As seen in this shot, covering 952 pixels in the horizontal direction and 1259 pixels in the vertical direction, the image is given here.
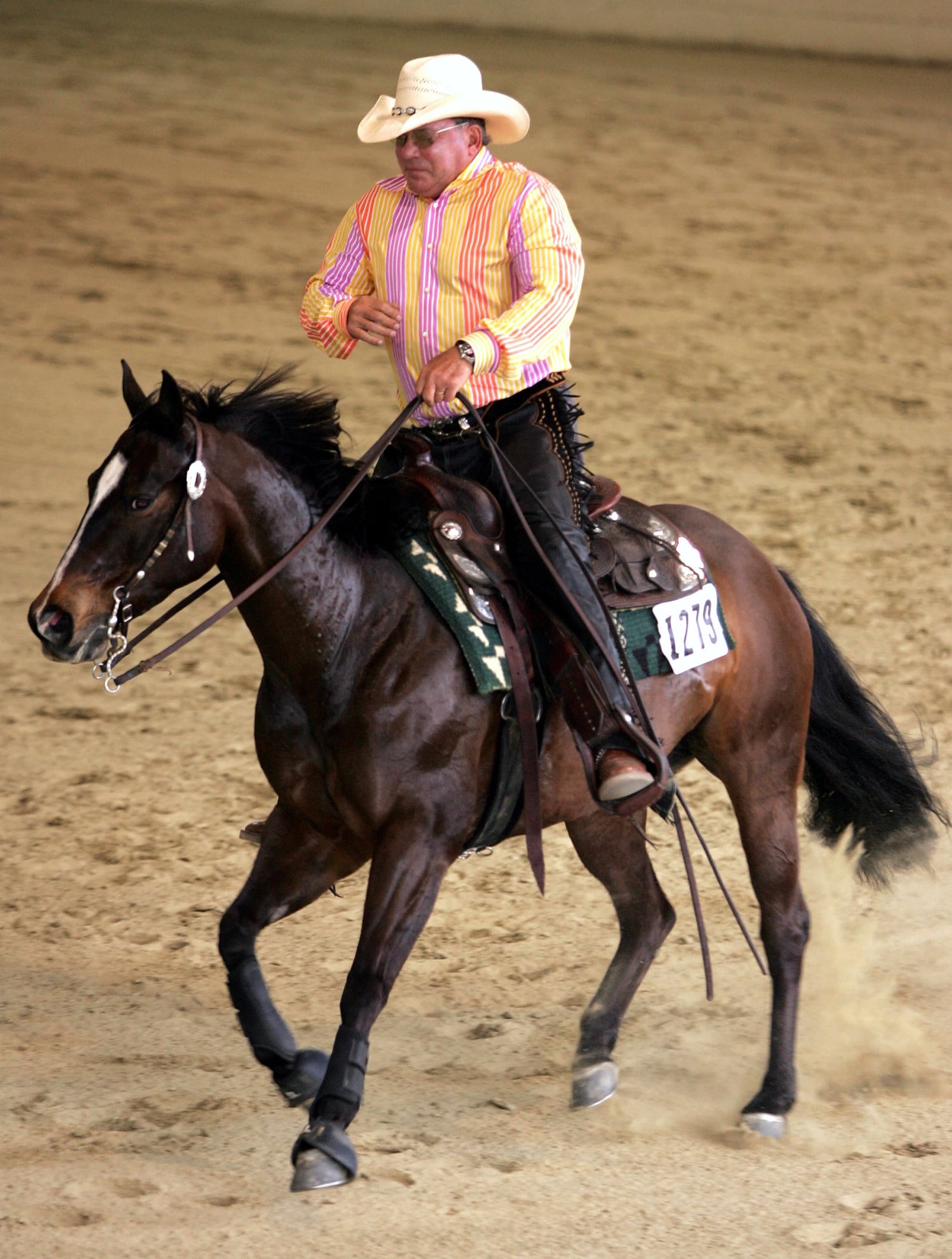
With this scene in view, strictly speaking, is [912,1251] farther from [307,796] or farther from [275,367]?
[275,367]

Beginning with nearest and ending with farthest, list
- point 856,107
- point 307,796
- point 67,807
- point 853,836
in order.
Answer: point 307,796 → point 853,836 → point 67,807 → point 856,107

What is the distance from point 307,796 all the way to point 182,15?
48.3 feet

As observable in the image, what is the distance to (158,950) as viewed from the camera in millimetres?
4820

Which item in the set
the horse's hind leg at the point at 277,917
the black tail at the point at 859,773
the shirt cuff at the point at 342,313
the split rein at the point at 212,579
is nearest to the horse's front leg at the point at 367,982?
the horse's hind leg at the point at 277,917

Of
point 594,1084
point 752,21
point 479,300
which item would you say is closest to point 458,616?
point 479,300

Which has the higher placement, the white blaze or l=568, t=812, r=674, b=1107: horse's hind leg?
the white blaze

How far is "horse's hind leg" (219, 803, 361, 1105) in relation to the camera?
3.85m

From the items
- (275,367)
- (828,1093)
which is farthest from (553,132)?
(828,1093)

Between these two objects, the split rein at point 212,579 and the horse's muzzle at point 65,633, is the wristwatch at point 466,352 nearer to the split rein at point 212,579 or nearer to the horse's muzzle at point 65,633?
the split rein at point 212,579

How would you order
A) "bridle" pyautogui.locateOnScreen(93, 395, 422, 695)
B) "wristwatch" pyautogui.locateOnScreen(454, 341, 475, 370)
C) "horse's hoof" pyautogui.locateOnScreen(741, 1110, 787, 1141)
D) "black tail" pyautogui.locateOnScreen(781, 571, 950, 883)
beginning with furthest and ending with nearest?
"black tail" pyautogui.locateOnScreen(781, 571, 950, 883)
"horse's hoof" pyautogui.locateOnScreen(741, 1110, 787, 1141)
"wristwatch" pyautogui.locateOnScreen(454, 341, 475, 370)
"bridle" pyautogui.locateOnScreen(93, 395, 422, 695)

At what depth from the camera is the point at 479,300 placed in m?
3.77

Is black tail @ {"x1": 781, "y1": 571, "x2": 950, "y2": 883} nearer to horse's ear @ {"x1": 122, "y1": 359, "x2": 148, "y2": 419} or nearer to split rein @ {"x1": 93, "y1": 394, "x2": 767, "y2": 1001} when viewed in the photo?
split rein @ {"x1": 93, "y1": 394, "x2": 767, "y2": 1001}

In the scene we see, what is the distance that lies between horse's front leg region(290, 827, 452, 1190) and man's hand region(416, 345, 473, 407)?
0.98 meters

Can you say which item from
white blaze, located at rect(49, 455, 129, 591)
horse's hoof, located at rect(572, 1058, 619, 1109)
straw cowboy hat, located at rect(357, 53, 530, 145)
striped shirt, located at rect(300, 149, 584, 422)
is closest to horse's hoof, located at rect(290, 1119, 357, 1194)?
horse's hoof, located at rect(572, 1058, 619, 1109)
